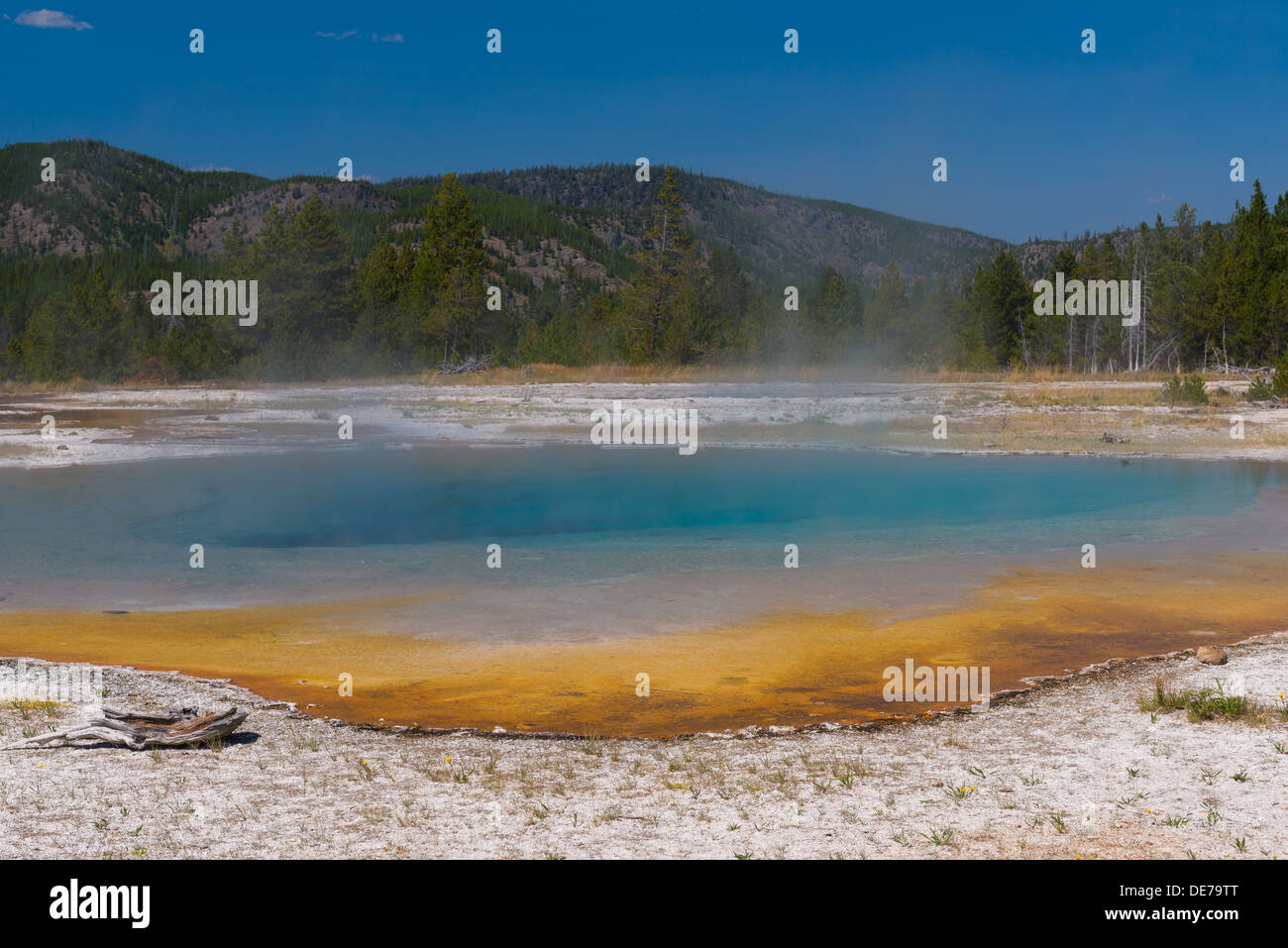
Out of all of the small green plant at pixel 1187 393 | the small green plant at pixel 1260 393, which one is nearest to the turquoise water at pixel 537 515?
the small green plant at pixel 1187 393

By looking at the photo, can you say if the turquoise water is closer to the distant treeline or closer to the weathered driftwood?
the weathered driftwood

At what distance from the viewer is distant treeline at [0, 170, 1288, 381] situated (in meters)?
63.6

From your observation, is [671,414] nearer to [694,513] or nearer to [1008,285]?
[694,513]

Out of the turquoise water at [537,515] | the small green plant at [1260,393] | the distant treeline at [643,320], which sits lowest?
the turquoise water at [537,515]

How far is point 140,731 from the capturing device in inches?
287

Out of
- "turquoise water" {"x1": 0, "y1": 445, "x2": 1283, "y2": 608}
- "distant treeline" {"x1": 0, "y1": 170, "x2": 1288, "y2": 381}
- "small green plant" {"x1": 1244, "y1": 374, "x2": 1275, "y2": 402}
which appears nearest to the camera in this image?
"turquoise water" {"x1": 0, "y1": 445, "x2": 1283, "y2": 608}

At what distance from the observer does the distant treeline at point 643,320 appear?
63.6m

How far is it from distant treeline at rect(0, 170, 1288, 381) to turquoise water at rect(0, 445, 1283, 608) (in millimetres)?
37024

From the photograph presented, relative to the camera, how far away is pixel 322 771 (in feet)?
22.3

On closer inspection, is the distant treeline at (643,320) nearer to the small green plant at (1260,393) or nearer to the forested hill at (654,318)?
the forested hill at (654,318)

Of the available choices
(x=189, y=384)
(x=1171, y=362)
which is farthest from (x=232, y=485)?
(x=1171, y=362)

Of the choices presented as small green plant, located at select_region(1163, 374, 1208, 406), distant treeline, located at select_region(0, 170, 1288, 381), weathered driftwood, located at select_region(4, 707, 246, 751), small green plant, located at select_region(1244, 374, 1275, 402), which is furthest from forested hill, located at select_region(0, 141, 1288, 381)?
Result: weathered driftwood, located at select_region(4, 707, 246, 751)

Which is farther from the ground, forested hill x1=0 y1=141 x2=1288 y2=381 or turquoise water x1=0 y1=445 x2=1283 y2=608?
forested hill x1=0 y1=141 x2=1288 y2=381

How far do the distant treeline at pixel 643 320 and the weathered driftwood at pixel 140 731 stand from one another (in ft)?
179
